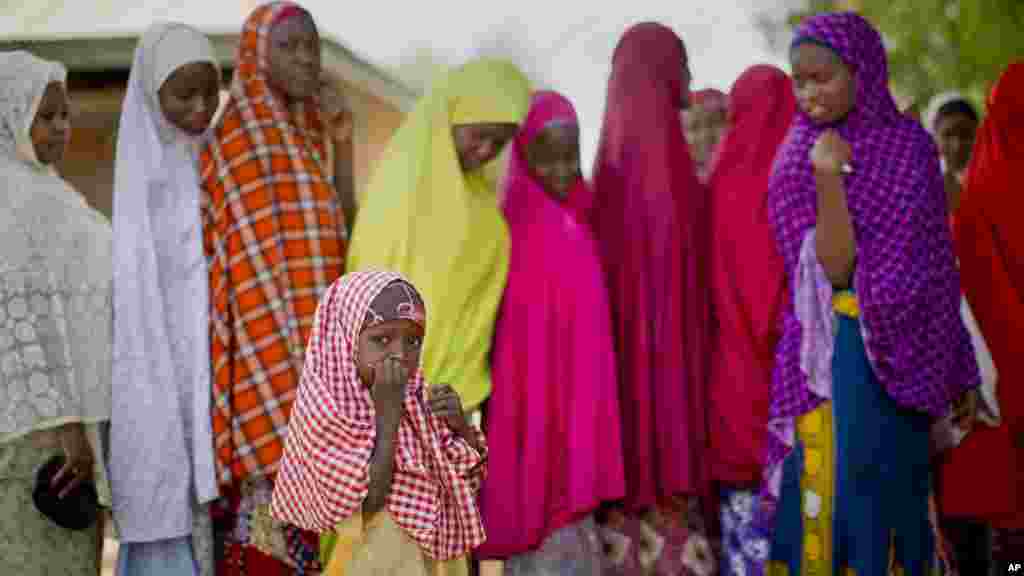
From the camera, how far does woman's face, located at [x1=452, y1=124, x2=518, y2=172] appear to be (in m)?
4.67

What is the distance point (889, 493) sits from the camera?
13.7 ft

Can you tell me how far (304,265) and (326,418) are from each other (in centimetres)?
125

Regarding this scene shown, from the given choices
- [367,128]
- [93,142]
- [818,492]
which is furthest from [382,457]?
[367,128]

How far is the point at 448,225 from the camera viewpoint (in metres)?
4.52

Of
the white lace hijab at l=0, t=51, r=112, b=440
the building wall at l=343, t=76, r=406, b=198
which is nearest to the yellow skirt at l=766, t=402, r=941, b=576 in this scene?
the white lace hijab at l=0, t=51, r=112, b=440

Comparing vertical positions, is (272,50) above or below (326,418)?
above

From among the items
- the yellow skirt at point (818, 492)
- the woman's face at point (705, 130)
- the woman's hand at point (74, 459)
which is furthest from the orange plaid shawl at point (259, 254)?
the woman's face at point (705, 130)

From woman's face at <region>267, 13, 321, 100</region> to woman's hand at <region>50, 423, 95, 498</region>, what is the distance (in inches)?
57.1

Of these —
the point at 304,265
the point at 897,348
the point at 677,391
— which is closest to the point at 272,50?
the point at 304,265

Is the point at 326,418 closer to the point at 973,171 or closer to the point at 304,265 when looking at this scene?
the point at 304,265

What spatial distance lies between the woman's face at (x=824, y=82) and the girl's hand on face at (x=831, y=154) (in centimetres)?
10

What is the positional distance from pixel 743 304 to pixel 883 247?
0.60 metres

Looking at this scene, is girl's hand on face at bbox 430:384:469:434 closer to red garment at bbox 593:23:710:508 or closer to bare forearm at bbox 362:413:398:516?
bare forearm at bbox 362:413:398:516

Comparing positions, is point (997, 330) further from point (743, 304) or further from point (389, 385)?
point (389, 385)
